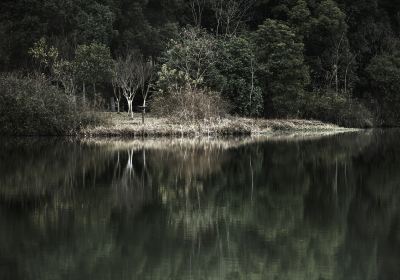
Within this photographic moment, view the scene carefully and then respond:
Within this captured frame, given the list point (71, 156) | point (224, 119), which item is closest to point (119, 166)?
point (71, 156)

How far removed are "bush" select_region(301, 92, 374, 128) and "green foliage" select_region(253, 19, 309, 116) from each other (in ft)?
6.75

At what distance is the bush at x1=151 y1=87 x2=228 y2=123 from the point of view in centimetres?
3831

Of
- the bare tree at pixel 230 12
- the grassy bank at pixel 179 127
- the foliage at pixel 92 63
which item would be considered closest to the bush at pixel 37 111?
the grassy bank at pixel 179 127

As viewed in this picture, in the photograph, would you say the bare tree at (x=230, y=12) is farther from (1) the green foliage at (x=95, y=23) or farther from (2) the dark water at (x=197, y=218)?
(2) the dark water at (x=197, y=218)

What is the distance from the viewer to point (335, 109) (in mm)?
49938

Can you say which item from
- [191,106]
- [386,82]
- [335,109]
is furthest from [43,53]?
[386,82]

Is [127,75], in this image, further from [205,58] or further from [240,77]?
[240,77]

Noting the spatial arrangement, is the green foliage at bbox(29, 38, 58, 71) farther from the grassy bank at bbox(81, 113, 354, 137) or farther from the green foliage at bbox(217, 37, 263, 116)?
the green foliage at bbox(217, 37, 263, 116)

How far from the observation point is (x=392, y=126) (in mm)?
56781

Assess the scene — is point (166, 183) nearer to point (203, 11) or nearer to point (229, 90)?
point (229, 90)

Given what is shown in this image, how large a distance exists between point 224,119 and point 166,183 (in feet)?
77.1

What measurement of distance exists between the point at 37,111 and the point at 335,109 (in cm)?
2518

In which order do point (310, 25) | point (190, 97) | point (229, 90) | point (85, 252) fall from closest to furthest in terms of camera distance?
point (85, 252)
point (190, 97)
point (229, 90)
point (310, 25)

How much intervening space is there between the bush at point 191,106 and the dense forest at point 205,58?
0.09m
